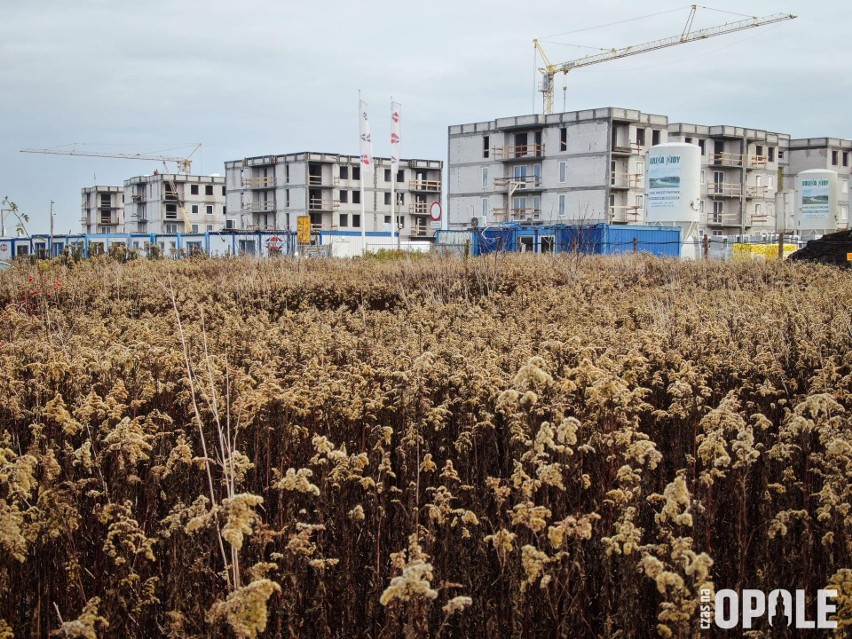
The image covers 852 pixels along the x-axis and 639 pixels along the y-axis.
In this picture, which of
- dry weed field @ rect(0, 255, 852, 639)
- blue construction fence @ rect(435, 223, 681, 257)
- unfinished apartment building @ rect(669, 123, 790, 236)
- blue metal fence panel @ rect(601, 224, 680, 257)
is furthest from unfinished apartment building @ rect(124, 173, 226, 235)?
dry weed field @ rect(0, 255, 852, 639)

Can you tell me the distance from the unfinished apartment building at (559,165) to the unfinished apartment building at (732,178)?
24.0 ft

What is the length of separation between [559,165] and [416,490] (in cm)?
5987

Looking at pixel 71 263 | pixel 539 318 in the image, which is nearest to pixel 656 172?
pixel 71 263

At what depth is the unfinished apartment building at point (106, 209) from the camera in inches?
4176

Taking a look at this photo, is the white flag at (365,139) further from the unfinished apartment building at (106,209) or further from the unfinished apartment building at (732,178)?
the unfinished apartment building at (106,209)

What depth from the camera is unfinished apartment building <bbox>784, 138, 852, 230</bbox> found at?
247 ft

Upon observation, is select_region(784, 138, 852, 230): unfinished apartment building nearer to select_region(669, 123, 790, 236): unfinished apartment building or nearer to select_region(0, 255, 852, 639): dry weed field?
select_region(669, 123, 790, 236): unfinished apartment building

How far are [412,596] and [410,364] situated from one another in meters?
2.75

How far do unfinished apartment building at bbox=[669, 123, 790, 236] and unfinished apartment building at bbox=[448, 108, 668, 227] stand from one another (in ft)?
24.0

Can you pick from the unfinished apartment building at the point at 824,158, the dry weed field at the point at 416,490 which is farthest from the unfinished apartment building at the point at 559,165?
the dry weed field at the point at 416,490

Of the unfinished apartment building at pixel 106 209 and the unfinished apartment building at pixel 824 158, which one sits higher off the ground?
the unfinished apartment building at pixel 824 158

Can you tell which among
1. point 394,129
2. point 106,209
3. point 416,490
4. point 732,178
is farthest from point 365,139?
point 106,209

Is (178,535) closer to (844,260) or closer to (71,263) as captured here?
(71,263)

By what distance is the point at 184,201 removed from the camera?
93.1 m
